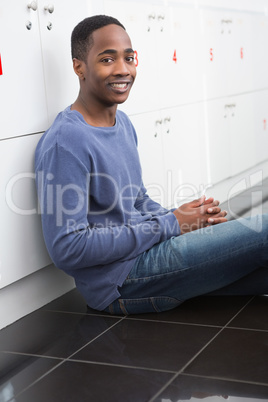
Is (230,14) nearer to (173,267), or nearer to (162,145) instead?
(162,145)

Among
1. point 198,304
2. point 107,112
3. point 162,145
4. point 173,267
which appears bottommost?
point 198,304

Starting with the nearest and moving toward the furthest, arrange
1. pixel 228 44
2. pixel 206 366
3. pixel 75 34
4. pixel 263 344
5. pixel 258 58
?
1. pixel 206 366
2. pixel 263 344
3. pixel 75 34
4. pixel 228 44
5. pixel 258 58

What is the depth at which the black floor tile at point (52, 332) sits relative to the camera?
64.2 inches

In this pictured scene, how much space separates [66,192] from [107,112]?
347 mm

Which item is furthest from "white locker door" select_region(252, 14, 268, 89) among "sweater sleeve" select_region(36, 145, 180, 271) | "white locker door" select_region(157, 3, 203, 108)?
"sweater sleeve" select_region(36, 145, 180, 271)

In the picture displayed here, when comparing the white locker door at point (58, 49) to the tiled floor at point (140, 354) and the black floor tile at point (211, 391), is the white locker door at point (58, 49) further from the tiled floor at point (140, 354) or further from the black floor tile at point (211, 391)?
the black floor tile at point (211, 391)

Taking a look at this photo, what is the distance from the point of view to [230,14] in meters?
3.41

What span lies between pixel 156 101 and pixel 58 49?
682 millimetres

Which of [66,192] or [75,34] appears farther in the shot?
[75,34]

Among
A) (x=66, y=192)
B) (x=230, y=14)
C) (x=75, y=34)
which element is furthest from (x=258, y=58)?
(x=66, y=192)

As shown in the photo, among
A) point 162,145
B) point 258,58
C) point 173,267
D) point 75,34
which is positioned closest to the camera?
point 173,267

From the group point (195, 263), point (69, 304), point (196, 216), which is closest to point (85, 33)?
point (196, 216)

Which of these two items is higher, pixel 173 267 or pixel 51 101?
pixel 51 101

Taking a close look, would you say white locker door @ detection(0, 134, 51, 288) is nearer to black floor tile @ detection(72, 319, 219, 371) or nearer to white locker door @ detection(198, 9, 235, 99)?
black floor tile @ detection(72, 319, 219, 371)
